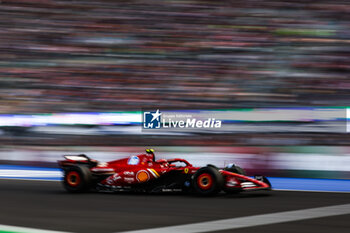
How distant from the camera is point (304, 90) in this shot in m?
16.2

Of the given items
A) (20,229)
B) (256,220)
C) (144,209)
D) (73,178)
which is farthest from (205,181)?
(20,229)

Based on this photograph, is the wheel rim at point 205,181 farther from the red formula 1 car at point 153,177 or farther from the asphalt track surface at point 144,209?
the asphalt track surface at point 144,209

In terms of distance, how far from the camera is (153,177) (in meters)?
9.48

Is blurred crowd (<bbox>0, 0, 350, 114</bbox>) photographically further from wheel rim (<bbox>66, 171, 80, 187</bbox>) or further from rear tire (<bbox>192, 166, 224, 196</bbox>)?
wheel rim (<bbox>66, 171, 80, 187</bbox>)

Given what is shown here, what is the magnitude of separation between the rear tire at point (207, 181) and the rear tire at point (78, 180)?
6.51ft

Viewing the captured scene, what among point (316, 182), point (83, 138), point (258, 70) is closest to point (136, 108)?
point (83, 138)

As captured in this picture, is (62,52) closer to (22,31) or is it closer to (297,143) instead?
(22,31)

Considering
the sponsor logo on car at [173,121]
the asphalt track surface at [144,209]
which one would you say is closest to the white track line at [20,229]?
the asphalt track surface at [144,209]

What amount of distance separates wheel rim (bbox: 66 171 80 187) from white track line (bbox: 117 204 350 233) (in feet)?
13.5

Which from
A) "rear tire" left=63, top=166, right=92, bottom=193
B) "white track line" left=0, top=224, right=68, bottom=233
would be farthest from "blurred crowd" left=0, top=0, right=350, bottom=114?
"white track line" left=0, top=224, right=68, bottom=233

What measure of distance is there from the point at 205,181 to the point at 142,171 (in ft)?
3.77

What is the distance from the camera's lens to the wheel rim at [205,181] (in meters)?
8.89

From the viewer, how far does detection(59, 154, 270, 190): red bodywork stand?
8961mm

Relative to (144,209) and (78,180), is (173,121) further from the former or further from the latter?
(144,209)
